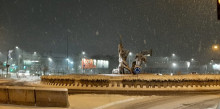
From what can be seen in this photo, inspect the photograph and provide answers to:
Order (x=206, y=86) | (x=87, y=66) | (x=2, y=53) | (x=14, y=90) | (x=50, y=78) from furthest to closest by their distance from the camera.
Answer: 1. (x=2, y=53)
2. (x=87, y=66)
3. (x=50, y=78)
4. (x=206, y=86)
5. (x=14, y=90)

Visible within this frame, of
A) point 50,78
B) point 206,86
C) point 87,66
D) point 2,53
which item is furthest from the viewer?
point 2,53

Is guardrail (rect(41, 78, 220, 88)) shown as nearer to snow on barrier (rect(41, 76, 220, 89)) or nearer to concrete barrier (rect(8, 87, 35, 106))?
snow on barrier (rect(41, 76, 220, 89))

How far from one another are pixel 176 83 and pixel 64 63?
373 feet

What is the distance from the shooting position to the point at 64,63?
13525cm

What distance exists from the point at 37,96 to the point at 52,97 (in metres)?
0.85

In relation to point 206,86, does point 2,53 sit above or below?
above

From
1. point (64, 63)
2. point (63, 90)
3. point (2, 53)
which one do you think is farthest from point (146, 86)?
point (2, 53)

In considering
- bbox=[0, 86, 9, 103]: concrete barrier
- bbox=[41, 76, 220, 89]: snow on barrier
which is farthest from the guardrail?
bbox=[0, 86, 9, 103]: concrete barrier

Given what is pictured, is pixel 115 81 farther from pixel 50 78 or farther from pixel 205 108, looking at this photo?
pixel 205 108

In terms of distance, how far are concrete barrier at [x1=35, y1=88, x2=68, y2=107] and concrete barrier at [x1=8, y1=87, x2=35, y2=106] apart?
33 centimetres

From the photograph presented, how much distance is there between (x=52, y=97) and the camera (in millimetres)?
12273

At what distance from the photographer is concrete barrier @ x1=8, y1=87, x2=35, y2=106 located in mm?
12555

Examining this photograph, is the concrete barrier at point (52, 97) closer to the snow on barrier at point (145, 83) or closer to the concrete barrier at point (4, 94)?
the concrete barrier at point (4, 94)

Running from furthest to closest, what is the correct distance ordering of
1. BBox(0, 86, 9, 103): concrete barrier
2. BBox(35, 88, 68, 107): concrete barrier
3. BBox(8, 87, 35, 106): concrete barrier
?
1. BBox(0, 86, 9, 103): concrete barrier
2. BBox(8, 87, 35, 106): concrete barrier
3. BBox(35, 88, 68, 107): concrete barrier
